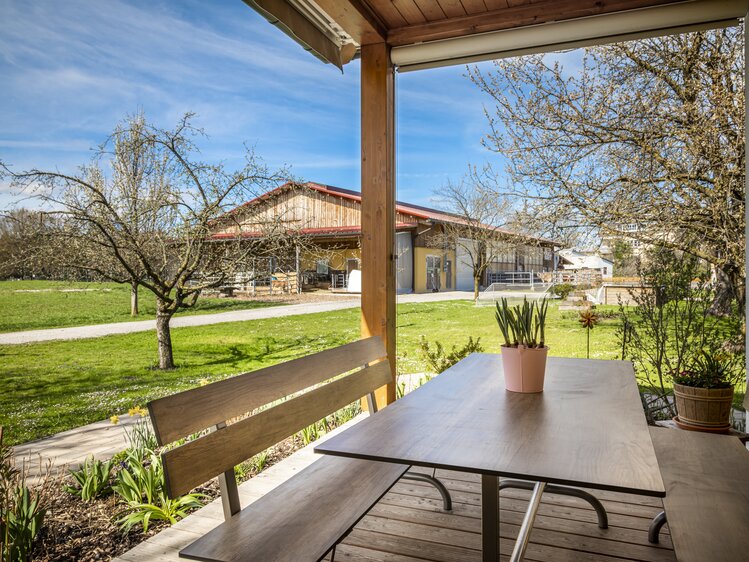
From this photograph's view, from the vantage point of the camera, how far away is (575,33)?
9.46 ft

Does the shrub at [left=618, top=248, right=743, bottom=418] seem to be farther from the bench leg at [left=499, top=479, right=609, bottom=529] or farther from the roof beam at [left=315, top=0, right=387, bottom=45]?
the roof beam at [left=315, top=0, right=387, bottom=45]

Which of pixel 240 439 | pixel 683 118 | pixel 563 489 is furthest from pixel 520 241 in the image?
pixel 240 439

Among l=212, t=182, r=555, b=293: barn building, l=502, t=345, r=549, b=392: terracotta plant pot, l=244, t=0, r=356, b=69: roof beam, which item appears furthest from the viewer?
l=212, t=182, r=555, b=293: barn building

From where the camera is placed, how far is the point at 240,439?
1402mm

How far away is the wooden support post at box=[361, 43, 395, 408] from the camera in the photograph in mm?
3193

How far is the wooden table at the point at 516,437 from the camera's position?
3.48ft

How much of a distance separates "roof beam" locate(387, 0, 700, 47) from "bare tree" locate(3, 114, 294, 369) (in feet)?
5.79

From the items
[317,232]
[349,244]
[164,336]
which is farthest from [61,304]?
[349,244]

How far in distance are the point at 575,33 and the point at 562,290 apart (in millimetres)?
1812

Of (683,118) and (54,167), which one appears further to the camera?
(683,118)

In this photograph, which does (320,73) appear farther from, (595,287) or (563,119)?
(595,287)

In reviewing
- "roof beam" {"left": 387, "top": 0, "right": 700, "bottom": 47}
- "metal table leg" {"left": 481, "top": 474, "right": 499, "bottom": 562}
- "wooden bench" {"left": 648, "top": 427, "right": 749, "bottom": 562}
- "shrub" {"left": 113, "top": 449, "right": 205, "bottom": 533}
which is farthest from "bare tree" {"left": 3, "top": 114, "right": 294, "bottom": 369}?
"wooden bench" {"left": 648, "top": 427, "right": 749, "bottom": 562}

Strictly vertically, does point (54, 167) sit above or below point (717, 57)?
below

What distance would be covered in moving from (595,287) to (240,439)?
322 cm
